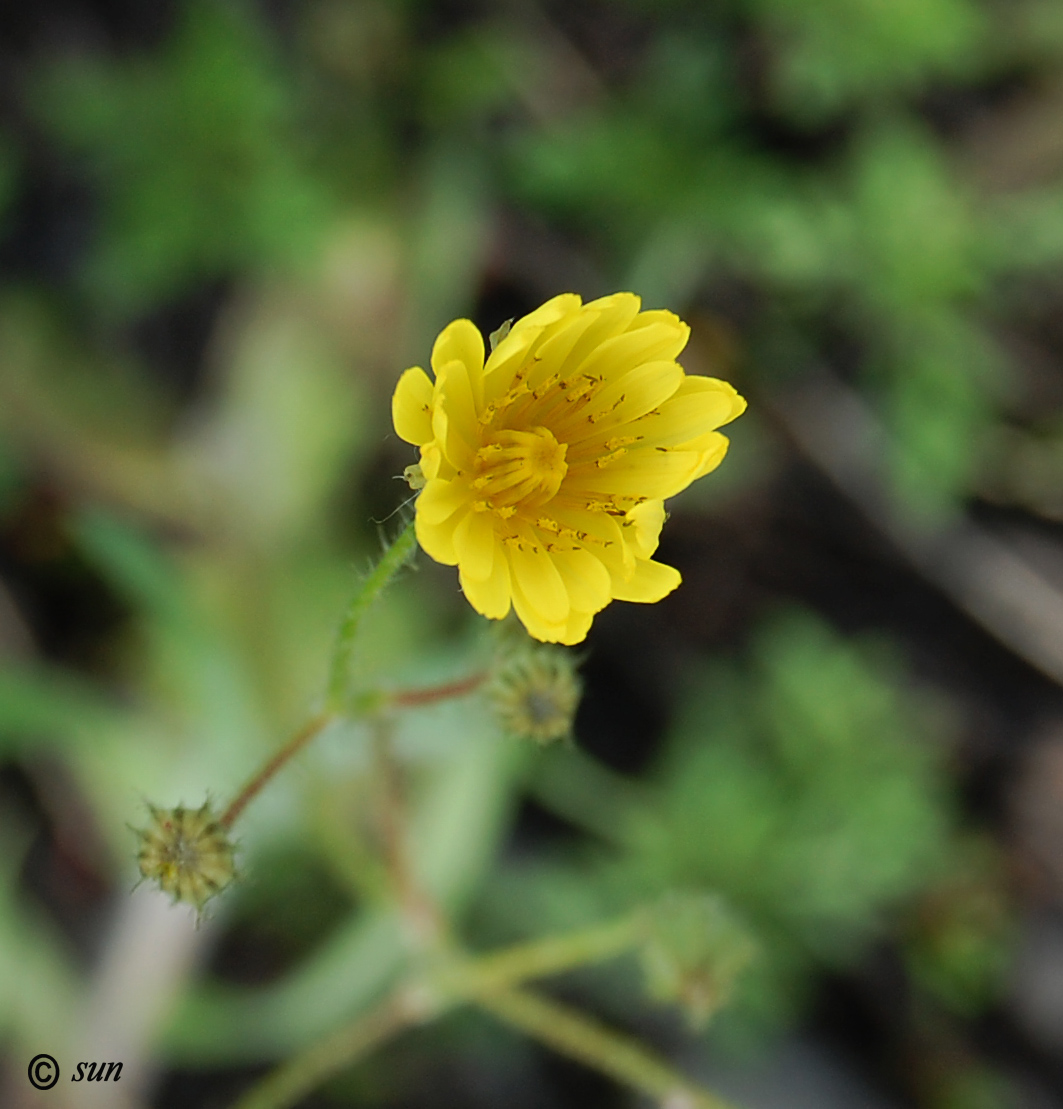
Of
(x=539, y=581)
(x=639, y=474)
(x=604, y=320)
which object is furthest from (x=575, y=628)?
(x=604, y=320)

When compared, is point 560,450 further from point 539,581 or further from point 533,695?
point 533,695

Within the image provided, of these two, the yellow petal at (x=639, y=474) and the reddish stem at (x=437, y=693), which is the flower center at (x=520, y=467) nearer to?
the yellow petal at (x=639, y=474)

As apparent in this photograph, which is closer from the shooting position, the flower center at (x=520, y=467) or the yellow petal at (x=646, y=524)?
the yellow petal at (x=646, y=524)

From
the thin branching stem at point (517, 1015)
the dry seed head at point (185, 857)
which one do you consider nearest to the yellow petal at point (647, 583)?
the dry seed head at point (185, 857)

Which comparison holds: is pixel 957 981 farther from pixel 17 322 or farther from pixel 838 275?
pixel 17 322

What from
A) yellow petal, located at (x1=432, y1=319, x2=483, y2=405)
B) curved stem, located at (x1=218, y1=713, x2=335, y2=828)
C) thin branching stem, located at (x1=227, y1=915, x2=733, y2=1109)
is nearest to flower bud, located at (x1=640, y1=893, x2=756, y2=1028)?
thin branching stem, located at (x1=227, y1=915, x2=733, y2=1109)

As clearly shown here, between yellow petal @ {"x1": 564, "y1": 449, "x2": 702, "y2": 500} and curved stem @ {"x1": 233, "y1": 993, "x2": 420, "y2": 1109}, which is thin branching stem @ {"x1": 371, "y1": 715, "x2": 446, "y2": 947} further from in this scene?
yellow petal @ {"x1": 564, "y1": 449, "x2": 702, "y2": 500}

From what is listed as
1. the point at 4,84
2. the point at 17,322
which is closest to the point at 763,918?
the point at 17,322
